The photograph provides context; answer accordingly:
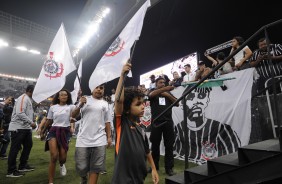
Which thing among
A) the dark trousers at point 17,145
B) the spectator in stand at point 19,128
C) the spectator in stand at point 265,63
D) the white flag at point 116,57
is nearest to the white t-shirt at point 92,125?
the white flag at point 116,57

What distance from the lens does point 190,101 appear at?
5684 mm

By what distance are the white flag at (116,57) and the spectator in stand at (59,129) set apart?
2.00m

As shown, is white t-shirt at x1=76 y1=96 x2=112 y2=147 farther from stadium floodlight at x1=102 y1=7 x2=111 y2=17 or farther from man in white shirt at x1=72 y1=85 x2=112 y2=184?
stadium floodlight at x1=102 y1=7 x2=111 y2=17

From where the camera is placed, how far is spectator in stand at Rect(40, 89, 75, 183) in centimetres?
422

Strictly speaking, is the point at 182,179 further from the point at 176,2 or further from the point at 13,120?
the point at 176,2

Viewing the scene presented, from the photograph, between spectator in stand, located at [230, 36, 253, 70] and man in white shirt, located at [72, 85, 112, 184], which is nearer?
man in white shirt, located at [72, 85, 112, 184]

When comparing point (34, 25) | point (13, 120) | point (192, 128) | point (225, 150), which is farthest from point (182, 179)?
point (34, 25)

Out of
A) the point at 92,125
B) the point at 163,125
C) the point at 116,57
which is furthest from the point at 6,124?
the point at 116,57

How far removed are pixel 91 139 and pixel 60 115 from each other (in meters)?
1.46

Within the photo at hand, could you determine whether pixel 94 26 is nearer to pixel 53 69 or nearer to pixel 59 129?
pixel 59 129

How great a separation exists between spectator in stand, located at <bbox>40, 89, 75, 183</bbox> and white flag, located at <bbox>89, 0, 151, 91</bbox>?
200cm

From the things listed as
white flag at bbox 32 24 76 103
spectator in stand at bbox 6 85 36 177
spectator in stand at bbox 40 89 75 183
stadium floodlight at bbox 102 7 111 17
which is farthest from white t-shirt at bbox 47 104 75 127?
stadium floodlight at bbox 102 7 111 17

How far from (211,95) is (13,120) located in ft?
15.5

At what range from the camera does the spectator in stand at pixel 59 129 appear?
4.22 metres
